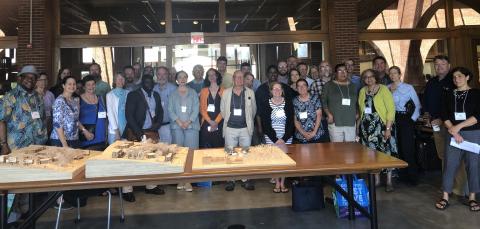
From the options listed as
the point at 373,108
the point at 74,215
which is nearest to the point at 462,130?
the point at 373,108

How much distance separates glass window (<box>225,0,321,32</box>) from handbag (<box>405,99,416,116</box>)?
2749 mm

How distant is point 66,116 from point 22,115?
445 millimetres

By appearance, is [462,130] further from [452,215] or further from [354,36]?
[354,36]

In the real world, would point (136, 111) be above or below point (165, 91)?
below

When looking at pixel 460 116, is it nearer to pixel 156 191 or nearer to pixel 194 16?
pixel 156 191

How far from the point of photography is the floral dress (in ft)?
15.3

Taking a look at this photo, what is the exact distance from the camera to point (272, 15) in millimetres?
7176

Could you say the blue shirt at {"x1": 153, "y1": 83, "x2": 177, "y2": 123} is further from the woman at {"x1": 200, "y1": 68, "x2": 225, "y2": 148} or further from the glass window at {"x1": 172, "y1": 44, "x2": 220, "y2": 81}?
the glass window at {"x1": 172, "y1": 44, "x2": 220, "y2": 81}

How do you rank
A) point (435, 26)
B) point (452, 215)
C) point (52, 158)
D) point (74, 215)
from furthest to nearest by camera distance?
point (435, 26) → point (74, 215) → point (452, 215) → point (52, 158)

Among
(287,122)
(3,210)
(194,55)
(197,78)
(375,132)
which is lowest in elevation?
(3,210)

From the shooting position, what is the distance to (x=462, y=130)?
153 inches

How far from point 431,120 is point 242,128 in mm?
2345

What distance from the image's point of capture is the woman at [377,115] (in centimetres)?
460

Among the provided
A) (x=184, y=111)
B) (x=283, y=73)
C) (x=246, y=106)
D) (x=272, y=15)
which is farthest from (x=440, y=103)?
(x=272, y=15)
